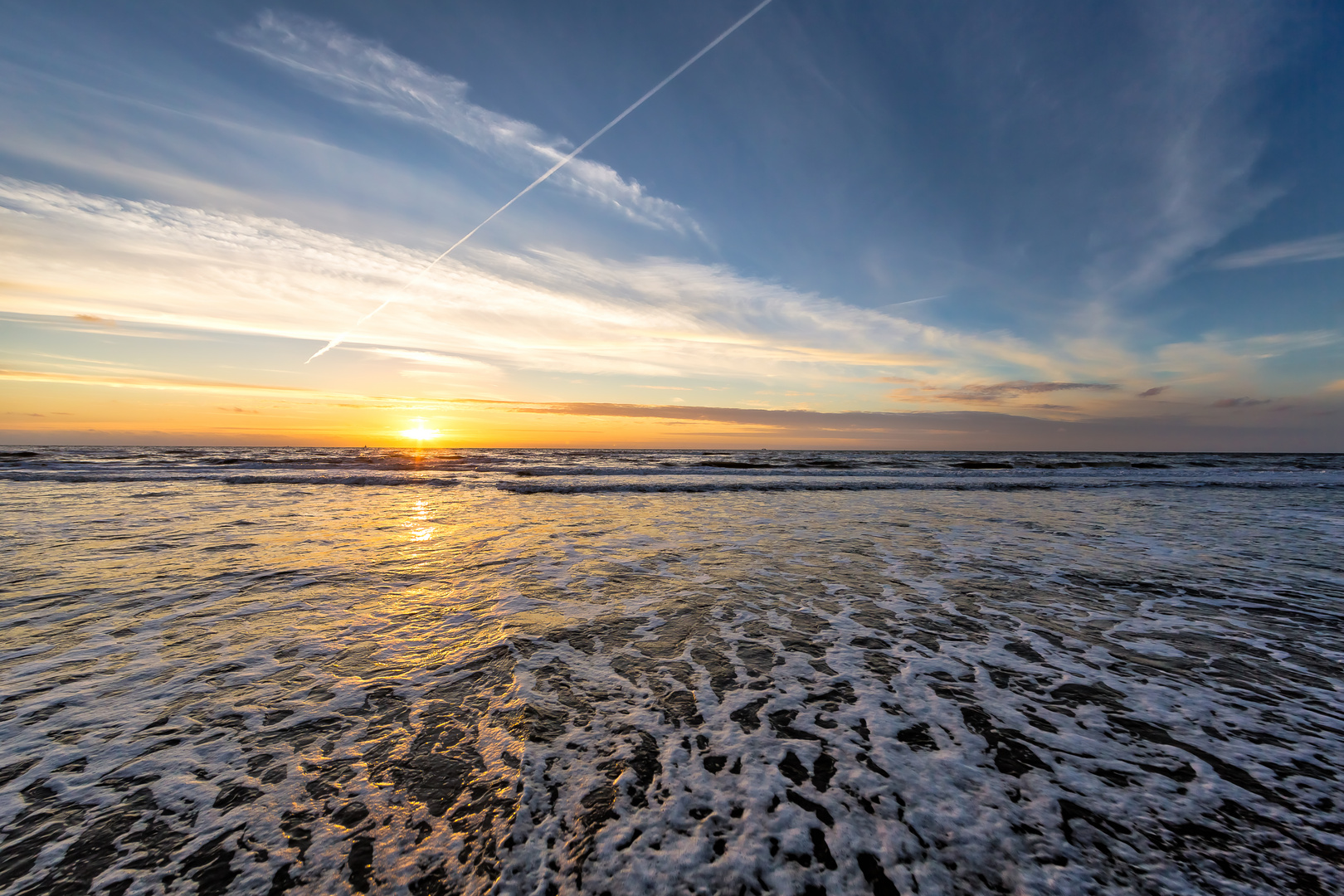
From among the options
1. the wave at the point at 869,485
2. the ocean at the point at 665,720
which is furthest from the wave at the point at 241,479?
the ocean at the point at 665,720

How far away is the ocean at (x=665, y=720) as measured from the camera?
3029mm

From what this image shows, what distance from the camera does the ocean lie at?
3.03 m

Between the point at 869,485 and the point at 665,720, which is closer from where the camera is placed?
the point at 665,720

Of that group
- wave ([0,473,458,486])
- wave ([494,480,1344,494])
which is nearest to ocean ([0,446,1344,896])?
wave ([494,480,1344,494])

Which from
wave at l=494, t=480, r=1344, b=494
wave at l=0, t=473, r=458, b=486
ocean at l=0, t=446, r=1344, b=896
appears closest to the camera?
ocean at l=0, t=446, r=1344, b=896

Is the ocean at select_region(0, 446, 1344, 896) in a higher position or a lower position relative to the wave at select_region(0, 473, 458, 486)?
higher

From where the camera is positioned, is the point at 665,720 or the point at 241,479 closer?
the point at 665,720

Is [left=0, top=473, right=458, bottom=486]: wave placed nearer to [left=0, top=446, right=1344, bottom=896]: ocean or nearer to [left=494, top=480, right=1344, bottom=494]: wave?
[left=494, top=480, right=1344, bottom=494]: wave

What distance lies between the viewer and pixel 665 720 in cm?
454

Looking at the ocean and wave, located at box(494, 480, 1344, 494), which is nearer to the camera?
the ocean

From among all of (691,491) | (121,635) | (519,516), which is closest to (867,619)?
(121,635)

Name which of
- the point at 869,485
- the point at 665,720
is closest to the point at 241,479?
the point at 665,720

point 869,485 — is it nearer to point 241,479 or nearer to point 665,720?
point 665,720

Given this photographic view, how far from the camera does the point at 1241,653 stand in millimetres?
5949
